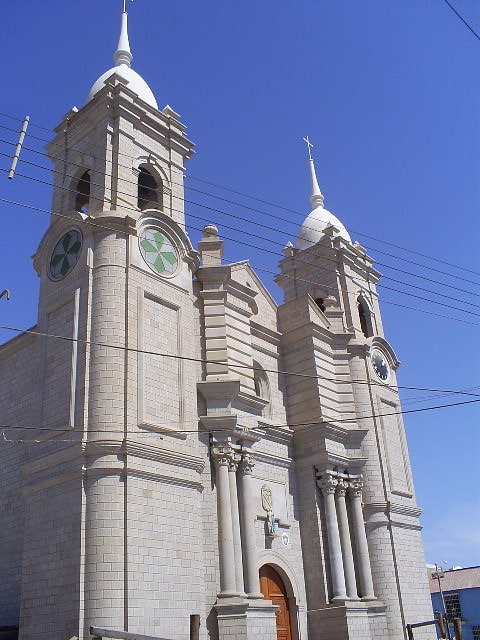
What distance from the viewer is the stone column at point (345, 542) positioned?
931 inches

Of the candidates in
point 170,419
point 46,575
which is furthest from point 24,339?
point 46,575

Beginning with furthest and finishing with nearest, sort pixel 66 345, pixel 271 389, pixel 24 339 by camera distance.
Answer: pixel 271 389 → pixel 24 339 → pixel 66 345

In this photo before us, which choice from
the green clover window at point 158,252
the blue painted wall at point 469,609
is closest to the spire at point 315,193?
the green clover window at point 158,252

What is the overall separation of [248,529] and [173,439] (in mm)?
4164

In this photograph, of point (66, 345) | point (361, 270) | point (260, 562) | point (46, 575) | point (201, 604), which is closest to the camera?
point (46, 575)

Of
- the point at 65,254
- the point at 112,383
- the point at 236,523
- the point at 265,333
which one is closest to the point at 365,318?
the point at 265,333

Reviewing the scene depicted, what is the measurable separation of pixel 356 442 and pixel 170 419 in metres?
9.94

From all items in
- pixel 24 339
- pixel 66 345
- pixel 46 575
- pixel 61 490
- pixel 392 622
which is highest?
pixel 24 339

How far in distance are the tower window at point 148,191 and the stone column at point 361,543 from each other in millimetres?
12942

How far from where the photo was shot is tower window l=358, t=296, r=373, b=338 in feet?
105

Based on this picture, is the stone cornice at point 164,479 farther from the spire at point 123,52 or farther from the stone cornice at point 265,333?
the spire at point 123,52

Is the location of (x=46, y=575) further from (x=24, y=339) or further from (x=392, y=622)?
(x=392, y=622)

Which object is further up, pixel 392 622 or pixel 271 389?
pixel 271 389

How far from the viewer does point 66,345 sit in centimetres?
1980
